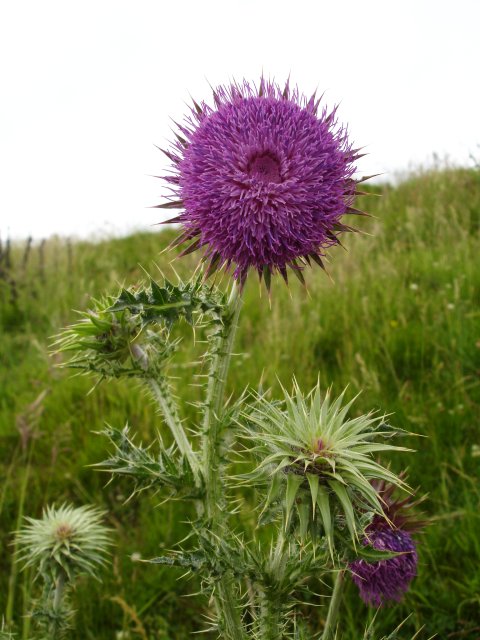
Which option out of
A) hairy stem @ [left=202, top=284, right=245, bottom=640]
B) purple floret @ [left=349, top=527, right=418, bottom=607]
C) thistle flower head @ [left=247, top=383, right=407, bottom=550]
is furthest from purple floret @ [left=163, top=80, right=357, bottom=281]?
purple floret @ [left=349, top=527, right=418, bottom=607]

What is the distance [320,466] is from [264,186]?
3.47 ft

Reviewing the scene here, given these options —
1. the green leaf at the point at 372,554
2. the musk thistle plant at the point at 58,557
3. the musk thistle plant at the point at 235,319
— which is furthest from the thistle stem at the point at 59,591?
the green leaf at the point at 372,554

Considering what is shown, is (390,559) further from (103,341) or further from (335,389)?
(335,389)

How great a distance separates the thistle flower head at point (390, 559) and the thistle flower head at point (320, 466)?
476 mm

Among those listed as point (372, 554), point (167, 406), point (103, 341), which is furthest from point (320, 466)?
point (103, 341)

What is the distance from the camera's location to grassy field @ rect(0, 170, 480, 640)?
10.1ft

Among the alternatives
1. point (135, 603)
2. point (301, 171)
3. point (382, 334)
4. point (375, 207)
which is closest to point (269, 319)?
point (382, 334)

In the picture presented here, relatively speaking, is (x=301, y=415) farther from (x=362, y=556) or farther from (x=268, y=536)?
(x=268, y=536)

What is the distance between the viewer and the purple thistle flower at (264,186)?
215cm

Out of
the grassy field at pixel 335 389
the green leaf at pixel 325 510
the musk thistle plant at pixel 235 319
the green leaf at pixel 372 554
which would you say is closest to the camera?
the green leaf at pixel 325 510

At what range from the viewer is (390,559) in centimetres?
219

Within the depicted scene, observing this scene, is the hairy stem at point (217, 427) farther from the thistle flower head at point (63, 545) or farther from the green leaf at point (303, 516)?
the thistle flower head at point (63, 545)

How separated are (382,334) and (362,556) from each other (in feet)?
10.9

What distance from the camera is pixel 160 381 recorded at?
2.43 m
